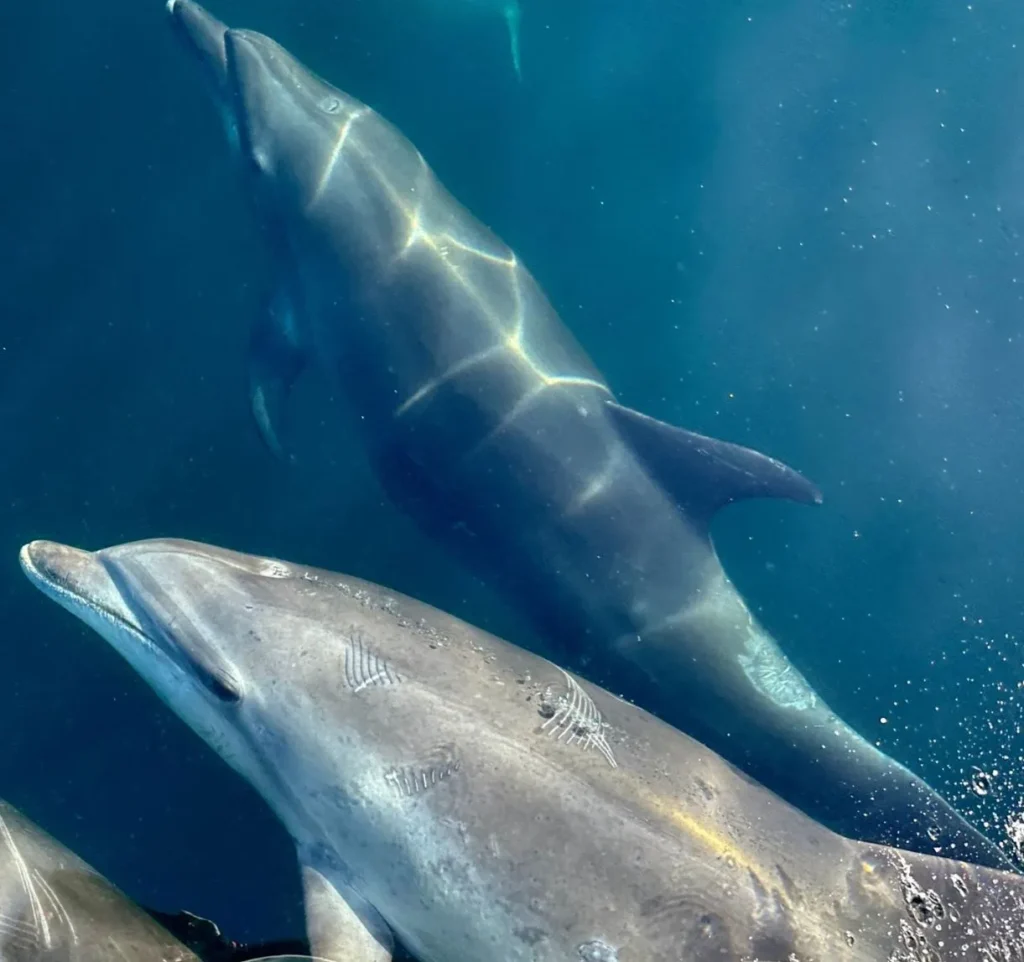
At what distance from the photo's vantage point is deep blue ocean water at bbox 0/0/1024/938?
9039 millimetres

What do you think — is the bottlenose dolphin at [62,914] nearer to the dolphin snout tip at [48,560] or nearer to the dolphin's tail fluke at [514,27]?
the dolphin snout tip at [48,560]

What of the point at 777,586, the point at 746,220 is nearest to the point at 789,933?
the point at 777,586

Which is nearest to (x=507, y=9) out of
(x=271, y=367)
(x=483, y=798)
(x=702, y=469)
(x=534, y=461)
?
(x=271, y=367)

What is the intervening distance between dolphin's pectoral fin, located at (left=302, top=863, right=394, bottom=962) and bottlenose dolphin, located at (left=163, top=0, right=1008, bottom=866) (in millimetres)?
2577

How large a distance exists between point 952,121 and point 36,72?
10.1m

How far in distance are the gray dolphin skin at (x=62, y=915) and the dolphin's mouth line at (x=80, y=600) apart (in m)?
1.69

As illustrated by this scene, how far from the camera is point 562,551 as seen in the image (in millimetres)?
6727

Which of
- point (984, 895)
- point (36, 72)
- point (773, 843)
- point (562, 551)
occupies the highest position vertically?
point (36, 72)

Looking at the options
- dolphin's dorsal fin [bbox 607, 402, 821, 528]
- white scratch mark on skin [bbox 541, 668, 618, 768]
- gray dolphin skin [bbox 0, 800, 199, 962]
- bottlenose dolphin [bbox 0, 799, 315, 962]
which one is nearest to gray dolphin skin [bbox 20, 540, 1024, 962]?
white scratch mark on skin [bbox 541, 668, 618, 768]

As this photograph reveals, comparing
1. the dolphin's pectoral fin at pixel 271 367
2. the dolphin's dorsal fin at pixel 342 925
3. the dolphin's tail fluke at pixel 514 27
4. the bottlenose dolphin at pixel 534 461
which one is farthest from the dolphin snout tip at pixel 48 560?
the dolphin's tail fluke at pixel 514 27

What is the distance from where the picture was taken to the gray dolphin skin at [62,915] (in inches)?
205

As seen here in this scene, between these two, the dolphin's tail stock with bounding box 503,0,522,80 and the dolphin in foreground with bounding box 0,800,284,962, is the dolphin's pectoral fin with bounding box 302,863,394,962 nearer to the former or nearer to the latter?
the dolphin in foreground with bounding box 0,800,284,962

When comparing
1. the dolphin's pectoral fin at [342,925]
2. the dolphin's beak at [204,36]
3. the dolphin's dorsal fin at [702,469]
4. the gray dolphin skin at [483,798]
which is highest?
the dolphin's beak at [204,36]

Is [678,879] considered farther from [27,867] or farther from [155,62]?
[155,62]
